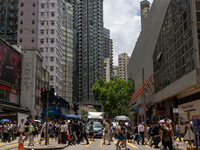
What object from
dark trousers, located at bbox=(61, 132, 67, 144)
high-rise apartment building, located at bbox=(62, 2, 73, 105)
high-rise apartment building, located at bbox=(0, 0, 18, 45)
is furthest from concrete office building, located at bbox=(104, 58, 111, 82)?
dark trousers, located at bbox=(61, 132, 67, 144)

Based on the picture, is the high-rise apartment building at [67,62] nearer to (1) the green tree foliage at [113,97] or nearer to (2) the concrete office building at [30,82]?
(1) the green tree foliage at [113,97]

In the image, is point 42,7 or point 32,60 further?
point 42,7

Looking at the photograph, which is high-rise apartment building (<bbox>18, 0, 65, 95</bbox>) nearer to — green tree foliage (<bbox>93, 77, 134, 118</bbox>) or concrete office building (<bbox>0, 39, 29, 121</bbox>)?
green tree foliage (<bbox>93, 77, 134, 118</bbox>)

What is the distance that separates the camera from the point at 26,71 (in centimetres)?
5034

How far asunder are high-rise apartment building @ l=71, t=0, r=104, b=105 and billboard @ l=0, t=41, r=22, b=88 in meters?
92.6

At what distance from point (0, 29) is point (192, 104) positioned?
69.4 metres

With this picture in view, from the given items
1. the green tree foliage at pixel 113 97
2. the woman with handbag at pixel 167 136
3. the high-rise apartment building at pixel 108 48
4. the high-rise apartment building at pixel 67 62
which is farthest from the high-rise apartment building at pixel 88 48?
the woman with handbag at pixel 167 136

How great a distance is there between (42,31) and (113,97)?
3048cm

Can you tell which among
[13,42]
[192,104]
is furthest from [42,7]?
[192,104]

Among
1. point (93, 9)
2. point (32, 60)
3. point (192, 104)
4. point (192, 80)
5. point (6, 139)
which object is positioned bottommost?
point (6, 139)

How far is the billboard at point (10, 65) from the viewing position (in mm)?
40062

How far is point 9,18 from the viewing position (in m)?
85.3

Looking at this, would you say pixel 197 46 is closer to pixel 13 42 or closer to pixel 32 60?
pixel 32 60

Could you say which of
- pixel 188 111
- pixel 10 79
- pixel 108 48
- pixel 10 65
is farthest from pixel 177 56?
pixel 108 48
